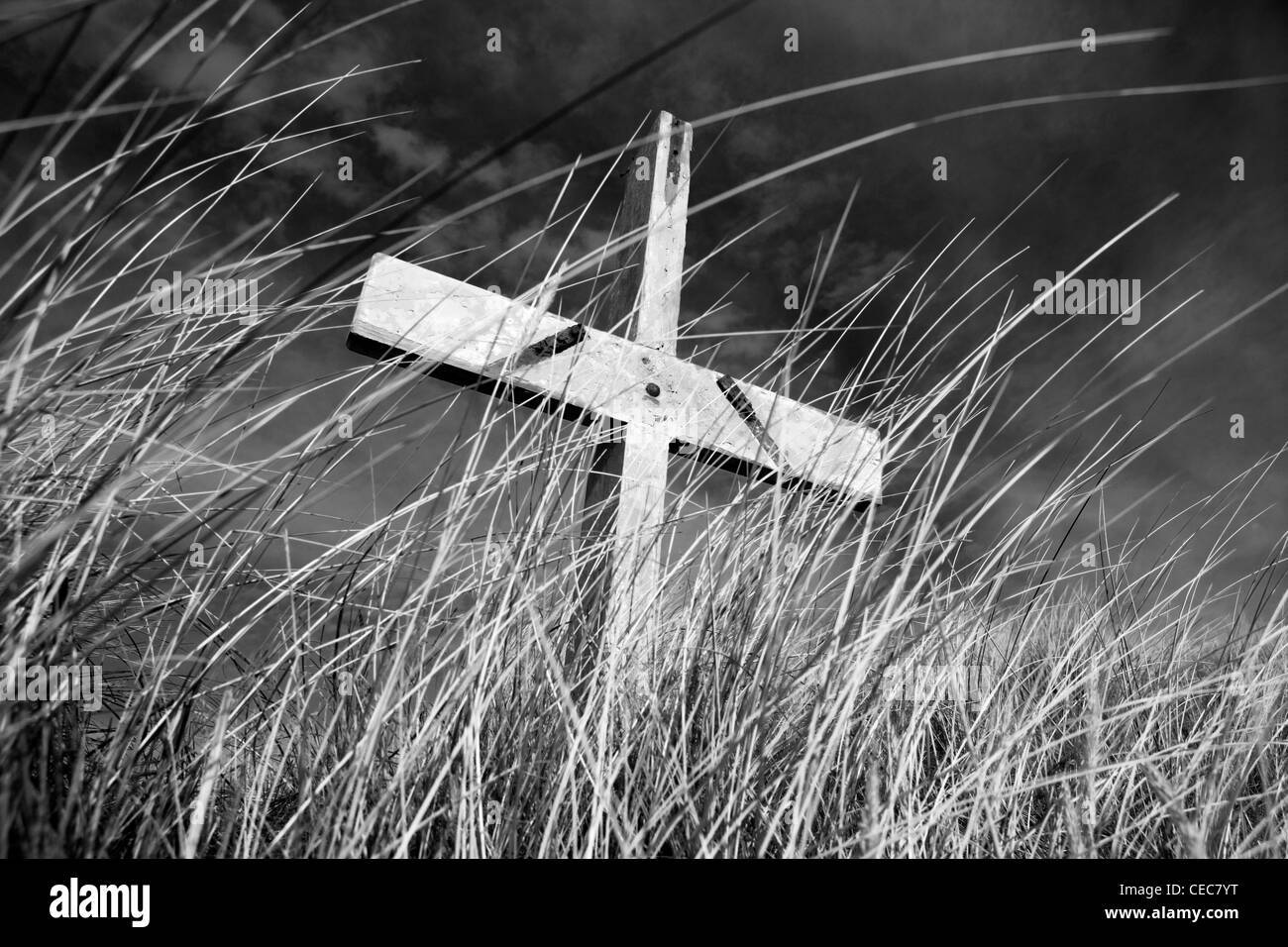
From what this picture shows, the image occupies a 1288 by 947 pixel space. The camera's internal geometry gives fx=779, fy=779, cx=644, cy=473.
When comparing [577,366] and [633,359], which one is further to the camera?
[633,359]

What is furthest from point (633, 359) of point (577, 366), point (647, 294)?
point (577, 366)

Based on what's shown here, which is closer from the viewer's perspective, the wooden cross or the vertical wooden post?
the wooden cross

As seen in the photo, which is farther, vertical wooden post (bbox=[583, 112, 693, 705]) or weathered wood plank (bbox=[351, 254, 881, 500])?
vertical wooden post (bbox=[583, 112, 693, 705])

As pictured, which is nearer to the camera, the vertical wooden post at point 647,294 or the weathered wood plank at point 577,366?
the weathered wood plank at point 577,366

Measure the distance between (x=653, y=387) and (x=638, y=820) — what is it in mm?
2171

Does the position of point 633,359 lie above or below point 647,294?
below

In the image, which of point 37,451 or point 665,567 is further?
point 665,567

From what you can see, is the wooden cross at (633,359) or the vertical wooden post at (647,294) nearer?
the wooden cross at (633,359)

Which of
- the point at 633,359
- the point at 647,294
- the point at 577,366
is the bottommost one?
the point at 577,366

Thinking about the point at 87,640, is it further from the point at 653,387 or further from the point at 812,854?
the point at 653,387

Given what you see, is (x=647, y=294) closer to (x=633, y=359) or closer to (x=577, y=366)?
(x=633, y=359)
